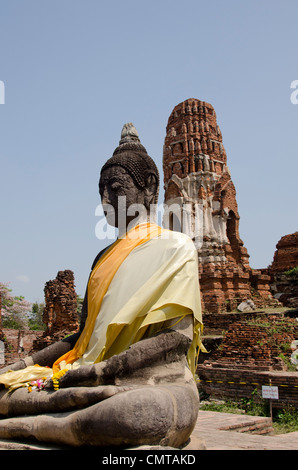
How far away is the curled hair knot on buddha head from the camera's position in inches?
147

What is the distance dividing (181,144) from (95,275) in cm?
1954

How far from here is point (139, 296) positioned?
9.67ft

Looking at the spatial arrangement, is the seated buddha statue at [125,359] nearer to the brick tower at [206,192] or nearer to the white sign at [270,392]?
the white sign at [270,392]

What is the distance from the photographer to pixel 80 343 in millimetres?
3295

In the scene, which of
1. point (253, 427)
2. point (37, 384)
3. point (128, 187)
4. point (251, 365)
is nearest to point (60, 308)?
point (251, 365)

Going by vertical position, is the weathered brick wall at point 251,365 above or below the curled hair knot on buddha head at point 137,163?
below

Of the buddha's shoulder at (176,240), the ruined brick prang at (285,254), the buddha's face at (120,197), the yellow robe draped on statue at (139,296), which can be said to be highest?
the ruined brick prang at (285,254)

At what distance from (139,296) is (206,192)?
18812 millimetres

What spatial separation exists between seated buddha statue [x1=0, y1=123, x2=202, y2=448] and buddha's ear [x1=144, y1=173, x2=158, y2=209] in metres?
0.11

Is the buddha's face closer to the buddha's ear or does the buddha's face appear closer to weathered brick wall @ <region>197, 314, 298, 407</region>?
the buddha's ear

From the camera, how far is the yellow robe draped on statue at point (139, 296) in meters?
2.91

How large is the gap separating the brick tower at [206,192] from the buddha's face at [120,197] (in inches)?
615

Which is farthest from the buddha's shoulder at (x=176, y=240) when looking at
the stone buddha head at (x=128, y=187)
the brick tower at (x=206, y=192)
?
the brick tower at (x=206, y=192)

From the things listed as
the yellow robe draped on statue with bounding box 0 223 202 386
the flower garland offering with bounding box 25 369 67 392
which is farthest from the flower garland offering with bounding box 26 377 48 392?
the yellow robe draped on statue with bounding box 0 223 202 386
